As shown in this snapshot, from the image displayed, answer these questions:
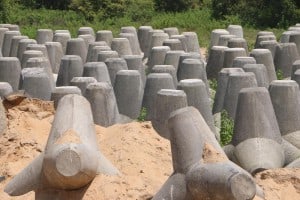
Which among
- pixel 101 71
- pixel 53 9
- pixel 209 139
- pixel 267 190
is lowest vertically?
pixel 53 9

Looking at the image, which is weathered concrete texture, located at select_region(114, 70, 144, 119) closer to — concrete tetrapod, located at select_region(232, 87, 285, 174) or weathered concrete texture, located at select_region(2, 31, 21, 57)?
concrete tetrapod, located at select_region(232, 87, 285, 174)

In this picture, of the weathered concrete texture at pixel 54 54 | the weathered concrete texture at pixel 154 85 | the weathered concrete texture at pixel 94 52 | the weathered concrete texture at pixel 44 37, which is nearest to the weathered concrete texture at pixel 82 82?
the weathered concrete texture at pixel 154 85

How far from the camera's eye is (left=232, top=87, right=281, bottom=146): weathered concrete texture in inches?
265

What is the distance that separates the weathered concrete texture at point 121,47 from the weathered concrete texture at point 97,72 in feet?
8.38

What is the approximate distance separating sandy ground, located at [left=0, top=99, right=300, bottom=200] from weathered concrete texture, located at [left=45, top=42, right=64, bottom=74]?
481cm

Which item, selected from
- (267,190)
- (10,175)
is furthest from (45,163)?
(267,190)

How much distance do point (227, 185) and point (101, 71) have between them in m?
4.87

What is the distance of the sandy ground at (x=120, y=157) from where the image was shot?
4938 millimetres

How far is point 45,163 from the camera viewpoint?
15.9 ft

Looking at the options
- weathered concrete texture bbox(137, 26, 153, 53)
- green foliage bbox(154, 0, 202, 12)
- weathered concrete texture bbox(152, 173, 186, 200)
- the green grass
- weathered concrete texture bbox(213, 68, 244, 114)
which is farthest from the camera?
green foliage bbox(154, 0, 202, 12)

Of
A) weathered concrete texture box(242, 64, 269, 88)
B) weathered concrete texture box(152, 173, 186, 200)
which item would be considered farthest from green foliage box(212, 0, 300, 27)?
weathered concrete texture box(152, 173, 186, 200)

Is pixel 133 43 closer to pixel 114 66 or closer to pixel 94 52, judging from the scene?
pixel 94 52

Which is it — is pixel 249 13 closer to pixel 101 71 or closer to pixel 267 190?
pixel 101 71

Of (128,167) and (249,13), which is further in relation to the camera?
(249,13)
